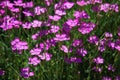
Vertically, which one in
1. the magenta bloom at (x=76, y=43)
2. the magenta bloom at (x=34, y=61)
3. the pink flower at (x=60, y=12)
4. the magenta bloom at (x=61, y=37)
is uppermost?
the pink flower at (x=60, y=12)

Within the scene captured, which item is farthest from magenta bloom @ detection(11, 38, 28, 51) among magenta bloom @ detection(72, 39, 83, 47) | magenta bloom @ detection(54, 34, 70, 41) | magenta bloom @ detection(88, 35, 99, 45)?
magenta bloom @ detection(88, 35, 99, 45)

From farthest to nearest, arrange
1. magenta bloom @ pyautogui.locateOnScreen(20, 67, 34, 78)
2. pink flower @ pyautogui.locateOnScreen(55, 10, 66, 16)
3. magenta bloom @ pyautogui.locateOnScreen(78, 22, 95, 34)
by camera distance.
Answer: pink flower @ pyautogui.locateOnScreen(55, 10, 66, 16) < magenta bloom @ pyautogui.locateOnScreen(78, 22, 95, 34) < magenta bloom @ pyautogui.locateOnScreen(20, 67, 34, 78)

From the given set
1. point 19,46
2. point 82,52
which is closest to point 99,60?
point 82,52

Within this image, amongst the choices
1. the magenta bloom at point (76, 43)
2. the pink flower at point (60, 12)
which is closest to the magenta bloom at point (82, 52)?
the magenta bloom at point (76, 43)

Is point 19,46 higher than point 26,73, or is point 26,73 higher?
point 19,46

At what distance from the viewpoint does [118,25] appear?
2848mm

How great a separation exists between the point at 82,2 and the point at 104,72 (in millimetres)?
614

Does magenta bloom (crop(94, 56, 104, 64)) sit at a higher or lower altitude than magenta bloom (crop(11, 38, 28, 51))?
lower

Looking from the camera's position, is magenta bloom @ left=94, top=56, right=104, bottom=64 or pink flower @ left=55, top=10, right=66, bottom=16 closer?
magenta bloom @ left=94, top=56, right=104, bottom=64

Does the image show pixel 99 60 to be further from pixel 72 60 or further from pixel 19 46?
pixel 19 46

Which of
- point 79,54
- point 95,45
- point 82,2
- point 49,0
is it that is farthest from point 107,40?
point 49,0

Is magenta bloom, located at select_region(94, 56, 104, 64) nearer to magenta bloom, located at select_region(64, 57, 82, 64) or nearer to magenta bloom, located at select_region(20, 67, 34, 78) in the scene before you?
magenta bloom, located at select_region(64, 57, 82, 64)

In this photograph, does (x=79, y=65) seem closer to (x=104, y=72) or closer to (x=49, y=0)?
(x=104, y=72)

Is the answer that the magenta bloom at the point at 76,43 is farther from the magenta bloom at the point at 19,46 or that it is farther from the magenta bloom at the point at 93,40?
the magenta bloom at the point at 19,46
